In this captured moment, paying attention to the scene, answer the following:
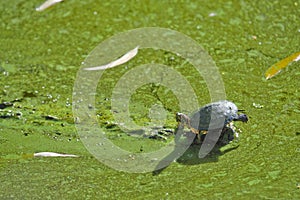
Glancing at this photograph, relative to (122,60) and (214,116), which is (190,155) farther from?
(122,60)

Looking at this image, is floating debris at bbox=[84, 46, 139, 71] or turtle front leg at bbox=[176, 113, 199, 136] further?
floating debris at bbox=[84, 46, 139, 71]

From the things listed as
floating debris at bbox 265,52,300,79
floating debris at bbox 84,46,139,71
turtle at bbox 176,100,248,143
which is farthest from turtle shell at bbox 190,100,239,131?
floating debris at bbox 84,46,139,71

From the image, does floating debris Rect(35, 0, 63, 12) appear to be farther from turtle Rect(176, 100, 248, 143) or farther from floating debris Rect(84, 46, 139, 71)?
turtle Rect(176, 100, 248, 143)

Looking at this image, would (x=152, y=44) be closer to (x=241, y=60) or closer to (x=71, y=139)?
→ (x=241, y=60)

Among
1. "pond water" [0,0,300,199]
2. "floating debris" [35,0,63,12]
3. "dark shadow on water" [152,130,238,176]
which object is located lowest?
"dark shadow on water" [152,130,238,176]

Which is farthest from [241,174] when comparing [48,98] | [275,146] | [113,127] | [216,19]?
[216,19]

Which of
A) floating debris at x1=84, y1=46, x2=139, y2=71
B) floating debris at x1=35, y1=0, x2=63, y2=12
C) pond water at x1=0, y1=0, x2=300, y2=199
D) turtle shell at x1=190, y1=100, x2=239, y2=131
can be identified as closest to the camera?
pond water at x1=0, y1=0, x2=300, y2=199

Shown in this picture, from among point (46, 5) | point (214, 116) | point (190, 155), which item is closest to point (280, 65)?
point (214, 116)

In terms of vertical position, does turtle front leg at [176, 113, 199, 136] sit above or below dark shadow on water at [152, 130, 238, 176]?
above

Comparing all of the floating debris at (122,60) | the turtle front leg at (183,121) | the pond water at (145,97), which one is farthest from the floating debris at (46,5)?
the turtle front leg at (183,121)
